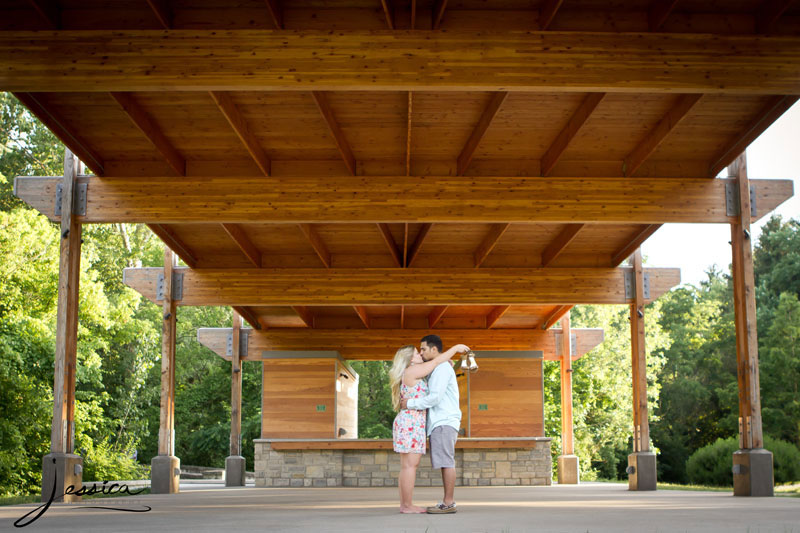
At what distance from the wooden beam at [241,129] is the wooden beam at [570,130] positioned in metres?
3.75

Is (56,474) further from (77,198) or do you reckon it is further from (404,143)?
(404,143)

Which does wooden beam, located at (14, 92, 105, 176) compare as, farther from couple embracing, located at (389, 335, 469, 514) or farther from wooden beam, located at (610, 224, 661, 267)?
wooden beam, located at (610, 224, 661, 267)

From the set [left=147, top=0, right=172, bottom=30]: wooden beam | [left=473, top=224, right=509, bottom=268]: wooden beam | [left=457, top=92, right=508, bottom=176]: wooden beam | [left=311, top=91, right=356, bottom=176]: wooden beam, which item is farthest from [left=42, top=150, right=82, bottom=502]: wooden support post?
[left=473, top=224, right=509, bottom=268]: wooden beam

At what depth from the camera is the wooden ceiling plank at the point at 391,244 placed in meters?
14.2

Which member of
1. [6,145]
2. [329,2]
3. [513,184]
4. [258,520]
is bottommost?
[258,520]

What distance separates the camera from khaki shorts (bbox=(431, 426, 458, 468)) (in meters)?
7.04

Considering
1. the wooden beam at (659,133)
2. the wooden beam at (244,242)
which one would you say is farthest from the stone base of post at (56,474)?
the wooden beam at (659,133)

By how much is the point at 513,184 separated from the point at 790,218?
35347 mm

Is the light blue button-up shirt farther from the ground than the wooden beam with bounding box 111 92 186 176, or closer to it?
closer to it

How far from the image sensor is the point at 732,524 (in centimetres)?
615

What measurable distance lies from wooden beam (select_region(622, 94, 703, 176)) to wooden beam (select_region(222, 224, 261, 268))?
5.97 m

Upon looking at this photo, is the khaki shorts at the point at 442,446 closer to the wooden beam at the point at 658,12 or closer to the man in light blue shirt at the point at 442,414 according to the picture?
the man in light blue shirt at the point at 442,414

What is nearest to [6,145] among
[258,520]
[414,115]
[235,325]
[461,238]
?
[235,325]

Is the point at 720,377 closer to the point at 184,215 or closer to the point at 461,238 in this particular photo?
the point at 461,238
